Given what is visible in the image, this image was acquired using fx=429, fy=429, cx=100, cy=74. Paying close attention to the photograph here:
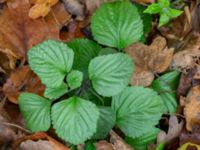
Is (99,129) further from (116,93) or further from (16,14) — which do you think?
(16,14)

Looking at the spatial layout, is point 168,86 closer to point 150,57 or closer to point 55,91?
point 150,57

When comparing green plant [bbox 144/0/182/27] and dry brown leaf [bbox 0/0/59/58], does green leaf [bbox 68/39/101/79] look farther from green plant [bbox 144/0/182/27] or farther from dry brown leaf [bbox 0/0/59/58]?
green plant [bbox 144/0/182/27]

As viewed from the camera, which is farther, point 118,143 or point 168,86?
point 168,86

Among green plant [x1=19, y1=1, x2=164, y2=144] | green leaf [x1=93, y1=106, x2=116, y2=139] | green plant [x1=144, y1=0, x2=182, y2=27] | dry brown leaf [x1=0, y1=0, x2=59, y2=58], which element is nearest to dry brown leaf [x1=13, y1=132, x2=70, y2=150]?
green plant [x1=19, y1=1, x2=164, y2=144]

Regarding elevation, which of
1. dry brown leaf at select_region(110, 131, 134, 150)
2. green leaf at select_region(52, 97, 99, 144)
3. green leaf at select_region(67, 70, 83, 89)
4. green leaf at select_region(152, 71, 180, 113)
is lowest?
dry brown leaf at select_region(110, 131, 134, 150)

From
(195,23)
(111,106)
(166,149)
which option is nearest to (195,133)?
(166,149)

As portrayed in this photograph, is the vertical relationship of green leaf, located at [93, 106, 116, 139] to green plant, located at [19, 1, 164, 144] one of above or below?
below

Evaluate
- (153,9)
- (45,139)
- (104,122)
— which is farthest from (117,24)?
(45,139)
